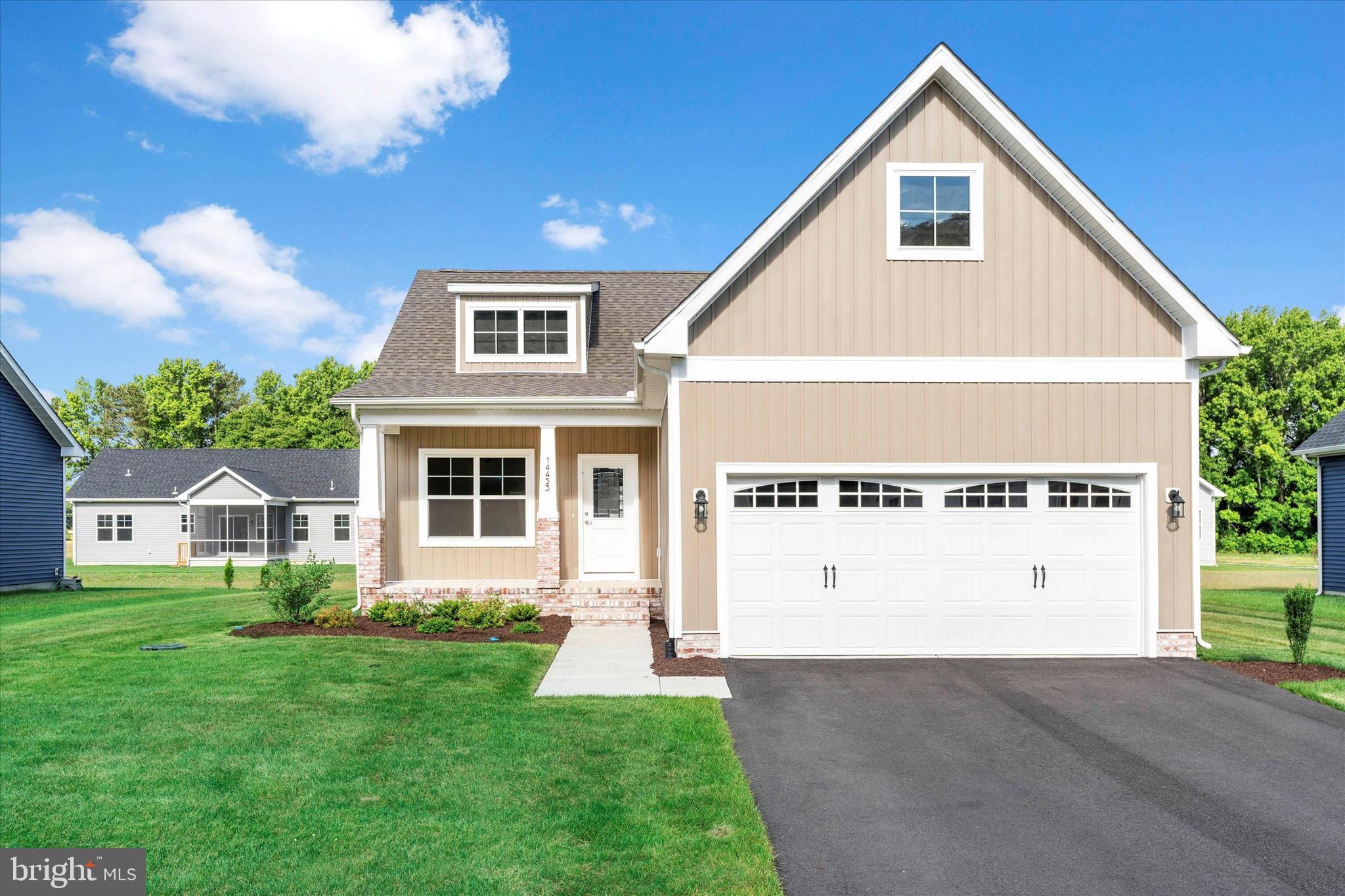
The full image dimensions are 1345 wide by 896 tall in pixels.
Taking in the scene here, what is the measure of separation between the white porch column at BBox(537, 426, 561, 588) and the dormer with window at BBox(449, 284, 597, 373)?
1.82m

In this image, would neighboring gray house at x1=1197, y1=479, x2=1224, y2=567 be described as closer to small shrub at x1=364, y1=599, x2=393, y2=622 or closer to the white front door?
the white front door

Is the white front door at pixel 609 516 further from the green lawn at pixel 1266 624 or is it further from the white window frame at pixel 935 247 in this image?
the green lawn at pixel 1266 624

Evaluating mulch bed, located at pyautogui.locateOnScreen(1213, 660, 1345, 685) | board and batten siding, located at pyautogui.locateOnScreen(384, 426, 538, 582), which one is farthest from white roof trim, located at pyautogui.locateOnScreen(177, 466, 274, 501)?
mulch bed, located at pyautogui.locateOnScreen(1213, 660, 1345, 685)

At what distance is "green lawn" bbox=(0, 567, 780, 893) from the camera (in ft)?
14.2

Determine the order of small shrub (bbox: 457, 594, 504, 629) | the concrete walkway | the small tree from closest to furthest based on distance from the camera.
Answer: the concrete walkway < the small tree < small shrub (bbox: 457, 594, 504, 629)

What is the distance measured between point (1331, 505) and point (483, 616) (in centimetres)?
1983

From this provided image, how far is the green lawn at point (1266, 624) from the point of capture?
9.92 m

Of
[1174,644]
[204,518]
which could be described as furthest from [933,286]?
[204,518]

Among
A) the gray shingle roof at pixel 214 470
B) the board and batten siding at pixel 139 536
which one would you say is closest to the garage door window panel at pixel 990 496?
the gray shingle roof at pixel 214 470

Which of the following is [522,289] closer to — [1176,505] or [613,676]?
[613,676]

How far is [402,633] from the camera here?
39.3ft

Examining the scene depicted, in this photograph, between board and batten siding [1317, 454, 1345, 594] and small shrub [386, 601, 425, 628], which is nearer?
small shrub [386, 601, 425, 628]

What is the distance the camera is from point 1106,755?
6.51m

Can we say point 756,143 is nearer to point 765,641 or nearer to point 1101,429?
point 1101,429
